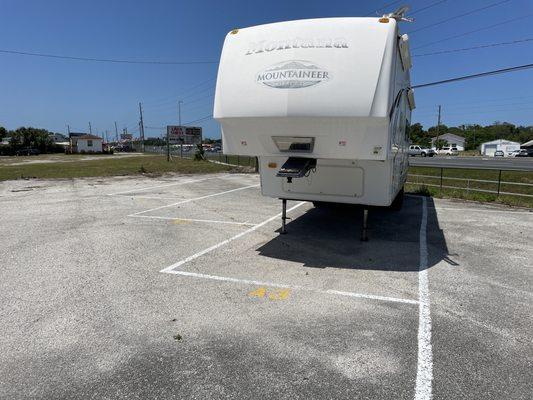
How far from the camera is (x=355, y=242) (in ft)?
23.6

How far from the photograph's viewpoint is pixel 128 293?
479 cm

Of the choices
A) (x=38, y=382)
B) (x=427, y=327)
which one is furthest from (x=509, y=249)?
(x=38, y=382)

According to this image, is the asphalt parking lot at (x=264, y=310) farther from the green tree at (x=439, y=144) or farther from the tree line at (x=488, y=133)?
the tree line at (x=488, y=133)

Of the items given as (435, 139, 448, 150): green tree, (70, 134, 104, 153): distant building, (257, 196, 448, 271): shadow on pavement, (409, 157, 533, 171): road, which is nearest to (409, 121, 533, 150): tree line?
(435, 139, 448, 150): green tree

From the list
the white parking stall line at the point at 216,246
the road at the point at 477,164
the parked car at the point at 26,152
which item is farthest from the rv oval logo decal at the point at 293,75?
the parked car at the point at 26,152

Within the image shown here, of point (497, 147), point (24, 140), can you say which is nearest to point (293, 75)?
point (24, 140)

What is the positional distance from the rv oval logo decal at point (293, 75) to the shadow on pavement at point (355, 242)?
2.70 metres

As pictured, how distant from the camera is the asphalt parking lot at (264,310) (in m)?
3.09

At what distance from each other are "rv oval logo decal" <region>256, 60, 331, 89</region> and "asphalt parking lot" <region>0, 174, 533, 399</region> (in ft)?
8.79

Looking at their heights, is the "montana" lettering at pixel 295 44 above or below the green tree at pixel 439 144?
above

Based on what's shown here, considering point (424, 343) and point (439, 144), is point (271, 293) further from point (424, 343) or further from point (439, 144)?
point (439, 144)

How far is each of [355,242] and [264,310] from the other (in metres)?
3.34

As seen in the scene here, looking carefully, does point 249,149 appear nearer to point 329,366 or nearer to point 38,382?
point 329,366

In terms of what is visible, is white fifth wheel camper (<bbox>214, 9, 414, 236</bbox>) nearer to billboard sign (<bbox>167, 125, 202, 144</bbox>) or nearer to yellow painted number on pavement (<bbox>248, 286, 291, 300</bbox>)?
yellow painted number on pavement (<bbox>248, 286, 291, 300</bbox>)
